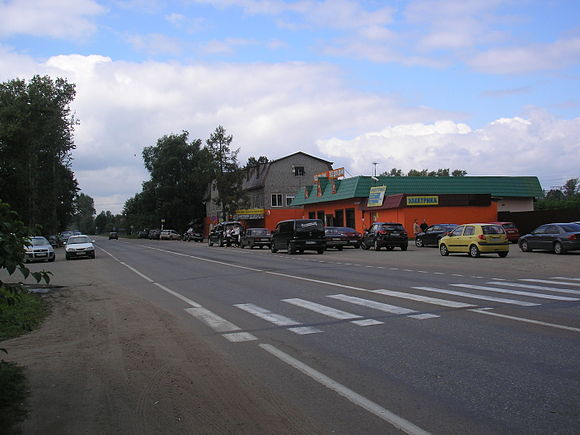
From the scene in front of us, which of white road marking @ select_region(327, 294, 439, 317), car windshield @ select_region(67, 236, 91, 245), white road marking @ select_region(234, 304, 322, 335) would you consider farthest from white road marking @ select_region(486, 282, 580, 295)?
car windshield @ select_region(67, 236, 91, 245)

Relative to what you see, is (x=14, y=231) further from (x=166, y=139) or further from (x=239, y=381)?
(x=166, y=139)

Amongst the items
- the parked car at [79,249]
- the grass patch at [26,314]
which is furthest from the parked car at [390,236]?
the grass patch at [26,314]

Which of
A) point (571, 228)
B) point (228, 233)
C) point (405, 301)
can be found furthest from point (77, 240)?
point (571, 228)

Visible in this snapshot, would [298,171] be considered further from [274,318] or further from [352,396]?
[352,396]

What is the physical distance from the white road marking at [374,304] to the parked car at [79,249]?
2338cm

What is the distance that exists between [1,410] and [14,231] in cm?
161

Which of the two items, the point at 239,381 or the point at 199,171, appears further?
the point at 199,171

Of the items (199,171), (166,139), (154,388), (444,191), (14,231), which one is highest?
(166,139)

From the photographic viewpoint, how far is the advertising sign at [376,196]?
4266 centimetres

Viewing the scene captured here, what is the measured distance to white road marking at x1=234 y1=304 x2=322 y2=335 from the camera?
26.2ft

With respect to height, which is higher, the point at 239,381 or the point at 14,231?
the point at 14,231

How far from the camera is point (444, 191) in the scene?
44656 millimetres

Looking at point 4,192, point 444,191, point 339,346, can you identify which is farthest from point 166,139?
point 339,346

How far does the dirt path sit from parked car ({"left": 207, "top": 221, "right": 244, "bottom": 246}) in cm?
3539
